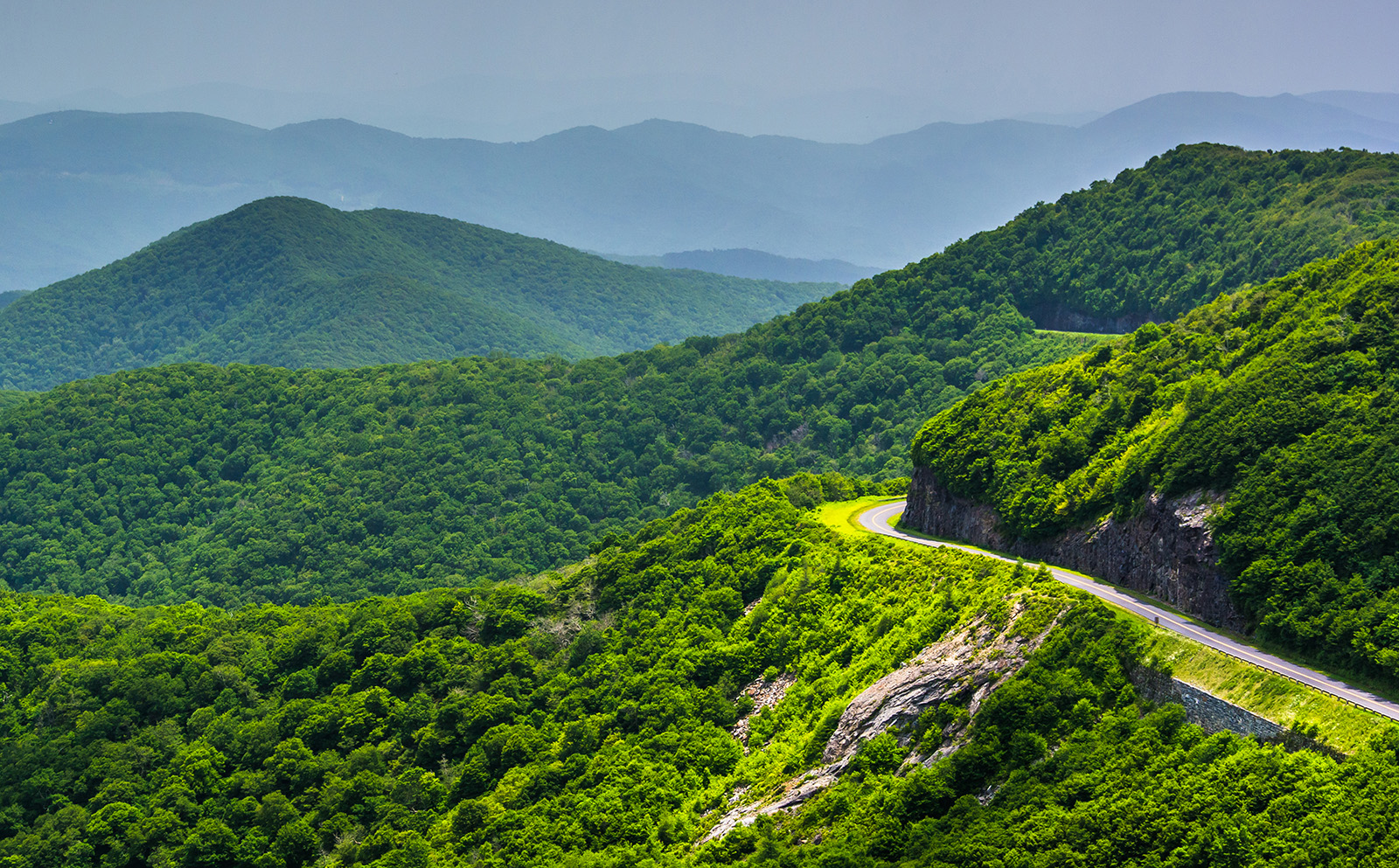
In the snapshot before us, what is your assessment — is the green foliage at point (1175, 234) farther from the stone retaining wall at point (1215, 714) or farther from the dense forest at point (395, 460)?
the stone retaining wall at point (1215, 714)

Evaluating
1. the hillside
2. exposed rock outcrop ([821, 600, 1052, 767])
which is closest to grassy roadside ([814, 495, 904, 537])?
the hillside

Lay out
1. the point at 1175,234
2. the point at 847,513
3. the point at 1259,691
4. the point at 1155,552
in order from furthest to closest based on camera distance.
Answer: the point at 1175,234
the point at 847,513
the point at 1155,552
the point at 1259,691

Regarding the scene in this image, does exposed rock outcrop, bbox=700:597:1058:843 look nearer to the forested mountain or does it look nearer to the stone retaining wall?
the stone retaining wall

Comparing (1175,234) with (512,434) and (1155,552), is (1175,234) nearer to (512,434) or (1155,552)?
(512,434)

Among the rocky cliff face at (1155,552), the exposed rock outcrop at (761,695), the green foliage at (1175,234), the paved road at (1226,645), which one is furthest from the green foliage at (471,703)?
the green foliage at (1175,234)

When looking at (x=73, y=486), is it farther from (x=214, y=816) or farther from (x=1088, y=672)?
(x=1088, y=672)

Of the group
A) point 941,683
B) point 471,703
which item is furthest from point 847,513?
point 941,683
